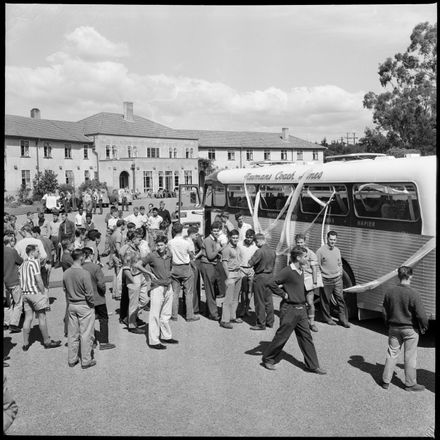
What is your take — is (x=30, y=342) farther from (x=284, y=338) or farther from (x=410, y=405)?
(x=410, y=405)

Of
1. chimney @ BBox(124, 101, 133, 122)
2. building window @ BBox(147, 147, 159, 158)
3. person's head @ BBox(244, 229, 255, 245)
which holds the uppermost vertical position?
chimney @ BBox(124, 101, 133, 122)

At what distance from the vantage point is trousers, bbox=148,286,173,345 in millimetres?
8820

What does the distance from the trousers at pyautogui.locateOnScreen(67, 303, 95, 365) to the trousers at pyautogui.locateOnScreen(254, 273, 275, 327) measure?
318 centimetres

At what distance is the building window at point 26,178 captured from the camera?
50.0 metres

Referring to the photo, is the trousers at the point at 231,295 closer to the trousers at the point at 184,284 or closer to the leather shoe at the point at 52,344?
the trousers at the point at 184,284

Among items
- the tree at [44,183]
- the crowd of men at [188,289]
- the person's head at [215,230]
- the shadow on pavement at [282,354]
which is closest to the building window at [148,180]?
the tree at [44,183]

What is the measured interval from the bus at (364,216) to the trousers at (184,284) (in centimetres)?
301

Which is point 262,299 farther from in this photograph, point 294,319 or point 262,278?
point 294,319

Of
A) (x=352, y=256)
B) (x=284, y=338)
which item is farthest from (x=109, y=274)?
(x=284, y=338)

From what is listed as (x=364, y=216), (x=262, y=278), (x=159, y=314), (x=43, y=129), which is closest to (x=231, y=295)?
(x=262, y=278)

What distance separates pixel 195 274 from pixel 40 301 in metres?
3.31

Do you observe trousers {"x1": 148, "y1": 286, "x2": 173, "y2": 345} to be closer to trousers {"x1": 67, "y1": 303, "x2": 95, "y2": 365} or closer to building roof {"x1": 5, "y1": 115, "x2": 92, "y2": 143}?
trousers {"x1": 67, "y1": 303, "x2": 95, "y2": 365}

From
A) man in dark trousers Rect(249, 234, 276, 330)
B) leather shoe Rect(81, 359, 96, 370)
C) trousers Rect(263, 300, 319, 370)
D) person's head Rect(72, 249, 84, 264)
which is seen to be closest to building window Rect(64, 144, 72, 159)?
man in dark trousers Rect(249, 234, 276, 330)

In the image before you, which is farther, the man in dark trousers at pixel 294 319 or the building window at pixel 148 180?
the building window at pixel 148 180
